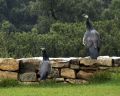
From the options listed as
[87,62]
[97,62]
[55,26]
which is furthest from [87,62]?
[55,26]

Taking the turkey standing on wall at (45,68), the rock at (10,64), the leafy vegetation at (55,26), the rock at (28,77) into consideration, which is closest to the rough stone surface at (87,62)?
the turkey standing on wall at (45,68)

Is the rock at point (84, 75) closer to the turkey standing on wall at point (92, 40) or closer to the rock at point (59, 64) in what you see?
the rock at point (59, 64)

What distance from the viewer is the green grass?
9.10m

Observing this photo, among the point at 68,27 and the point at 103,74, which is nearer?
the point at 103,74

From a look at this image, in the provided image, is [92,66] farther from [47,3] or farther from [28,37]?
[47,3]

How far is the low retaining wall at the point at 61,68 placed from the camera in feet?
37.2

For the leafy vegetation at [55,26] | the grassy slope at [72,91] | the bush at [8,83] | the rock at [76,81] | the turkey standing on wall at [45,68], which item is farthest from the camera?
the leafy vegetation at [55,26]

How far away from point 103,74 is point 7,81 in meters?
2.31

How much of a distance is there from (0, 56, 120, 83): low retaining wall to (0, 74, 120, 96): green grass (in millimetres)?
364

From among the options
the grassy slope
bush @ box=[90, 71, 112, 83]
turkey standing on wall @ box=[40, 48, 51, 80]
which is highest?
turkey standing on wall @ box=[40, 48, 51, 80]

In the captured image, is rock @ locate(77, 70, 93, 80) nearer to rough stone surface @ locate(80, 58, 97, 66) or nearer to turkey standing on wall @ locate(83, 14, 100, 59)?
rough stone surface @ locate(80, 58, 97, 66)

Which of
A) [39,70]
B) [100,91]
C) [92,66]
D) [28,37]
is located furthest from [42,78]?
[28,37]

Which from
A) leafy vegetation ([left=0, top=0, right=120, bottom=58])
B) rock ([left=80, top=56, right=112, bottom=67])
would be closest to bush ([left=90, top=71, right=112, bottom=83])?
rock ([left=80, top=56, right=112, bottom=67])

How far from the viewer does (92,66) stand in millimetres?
11367
